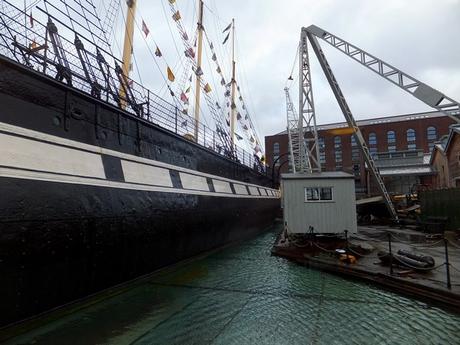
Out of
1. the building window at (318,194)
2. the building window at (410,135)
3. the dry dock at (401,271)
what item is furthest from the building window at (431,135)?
the building window at (318,194)

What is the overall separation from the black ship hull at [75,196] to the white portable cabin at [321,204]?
4.08 metres

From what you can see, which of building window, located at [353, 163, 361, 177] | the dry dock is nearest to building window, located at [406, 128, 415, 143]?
building window, located at [353, 163, 361, 177]

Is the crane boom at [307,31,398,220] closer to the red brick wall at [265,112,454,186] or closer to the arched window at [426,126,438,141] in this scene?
the red brick wall at [265,112,454,186]

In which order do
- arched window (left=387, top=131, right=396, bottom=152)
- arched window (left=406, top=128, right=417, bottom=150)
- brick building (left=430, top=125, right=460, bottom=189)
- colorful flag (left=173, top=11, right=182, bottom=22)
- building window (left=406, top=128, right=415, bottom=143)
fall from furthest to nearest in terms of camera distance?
arched window (left=387, top=131, right=396, bottom=152) → building window (left=406, top=128, right=415, bottom=143) → arched window (left=406, top=128, right=417, bottom=150) → brick building (left=430, top=125, right=460, bottom=189) → colorful flag (left=173, top=11, right=182, bottom=22)

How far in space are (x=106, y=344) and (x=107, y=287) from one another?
2276 mm

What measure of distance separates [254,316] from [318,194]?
22.5 ft

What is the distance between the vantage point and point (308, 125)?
88.9 ft

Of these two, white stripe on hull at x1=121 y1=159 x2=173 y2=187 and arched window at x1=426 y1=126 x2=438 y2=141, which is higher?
arched window at x1=426 y1=126 x2=438 y2=141

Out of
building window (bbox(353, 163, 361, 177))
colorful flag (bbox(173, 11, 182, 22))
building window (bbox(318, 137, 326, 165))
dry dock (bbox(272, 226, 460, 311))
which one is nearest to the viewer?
dry dock (bbox(272, 226, 460, 311))

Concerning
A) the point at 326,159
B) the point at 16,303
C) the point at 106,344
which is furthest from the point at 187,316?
the point at 326,159

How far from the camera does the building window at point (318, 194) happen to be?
11.2 m

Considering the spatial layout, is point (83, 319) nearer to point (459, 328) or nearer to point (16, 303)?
point (16, 303)

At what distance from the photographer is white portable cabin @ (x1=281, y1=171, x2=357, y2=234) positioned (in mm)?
11000

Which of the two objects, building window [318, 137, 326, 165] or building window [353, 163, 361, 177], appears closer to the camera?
building window [353, 163, 361, 177]
